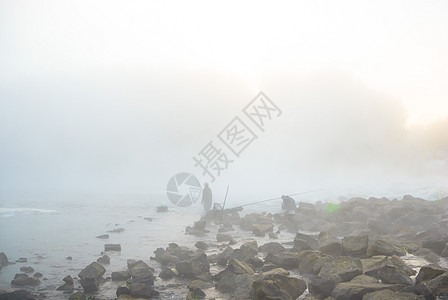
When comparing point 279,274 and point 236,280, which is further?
point 236,280

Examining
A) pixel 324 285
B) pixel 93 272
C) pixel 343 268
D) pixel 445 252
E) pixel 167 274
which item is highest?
pixel 343 268

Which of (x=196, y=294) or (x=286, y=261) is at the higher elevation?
(x=286, y=261)

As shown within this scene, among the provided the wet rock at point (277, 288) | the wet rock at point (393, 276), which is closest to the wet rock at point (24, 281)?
the wet rock at point (277, 288)

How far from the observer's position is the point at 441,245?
29.2 ft

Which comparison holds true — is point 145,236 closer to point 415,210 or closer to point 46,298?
point 46,298

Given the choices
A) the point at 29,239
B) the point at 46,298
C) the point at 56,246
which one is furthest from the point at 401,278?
the point at 29,239

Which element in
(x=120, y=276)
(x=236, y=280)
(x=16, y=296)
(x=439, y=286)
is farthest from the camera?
(x=120, y=276)

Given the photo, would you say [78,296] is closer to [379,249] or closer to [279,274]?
[279,274]

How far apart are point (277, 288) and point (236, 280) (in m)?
1.32

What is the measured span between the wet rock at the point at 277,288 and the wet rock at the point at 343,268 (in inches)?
26.4

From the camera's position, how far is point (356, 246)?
795 centimetres

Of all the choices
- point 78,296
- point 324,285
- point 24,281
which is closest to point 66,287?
point 78,296

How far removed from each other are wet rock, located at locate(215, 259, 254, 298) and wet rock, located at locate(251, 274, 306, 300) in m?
0.61

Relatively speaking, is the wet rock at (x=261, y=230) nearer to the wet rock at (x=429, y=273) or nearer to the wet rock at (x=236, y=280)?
the wet rock at (x=236, y=280)
